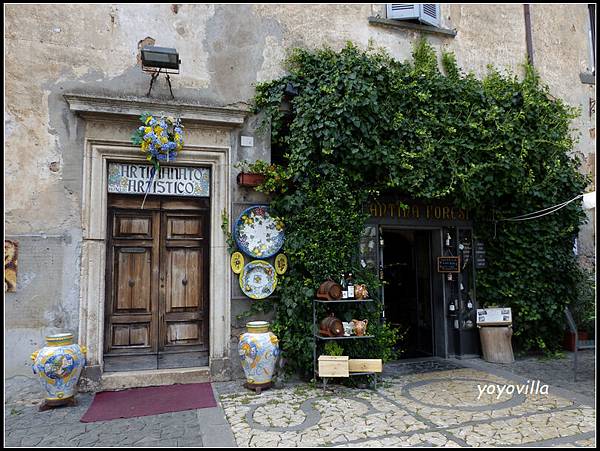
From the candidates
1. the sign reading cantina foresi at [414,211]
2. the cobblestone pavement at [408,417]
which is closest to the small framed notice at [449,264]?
the sign reading cantina foresi at [414,211]

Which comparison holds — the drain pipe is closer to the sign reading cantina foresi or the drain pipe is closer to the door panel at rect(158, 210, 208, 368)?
the sign reading cantina foresi

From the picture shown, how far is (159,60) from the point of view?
533 cm

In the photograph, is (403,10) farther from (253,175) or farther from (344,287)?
(344,287)

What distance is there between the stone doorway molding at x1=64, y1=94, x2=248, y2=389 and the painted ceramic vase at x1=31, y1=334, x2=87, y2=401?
17.4 inches

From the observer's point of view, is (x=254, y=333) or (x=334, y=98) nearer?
(x=254, y=333)

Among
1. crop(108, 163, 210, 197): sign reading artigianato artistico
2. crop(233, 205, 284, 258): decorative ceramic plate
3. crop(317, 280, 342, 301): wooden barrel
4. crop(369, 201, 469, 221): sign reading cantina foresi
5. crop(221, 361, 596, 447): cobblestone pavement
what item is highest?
crop(108, 163, 210, 197): sign reading artigianato artistico

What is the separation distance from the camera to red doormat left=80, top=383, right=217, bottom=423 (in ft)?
14.4

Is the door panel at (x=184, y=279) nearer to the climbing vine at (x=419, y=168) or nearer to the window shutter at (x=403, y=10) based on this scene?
the climbing vine at (x=419, y=168)

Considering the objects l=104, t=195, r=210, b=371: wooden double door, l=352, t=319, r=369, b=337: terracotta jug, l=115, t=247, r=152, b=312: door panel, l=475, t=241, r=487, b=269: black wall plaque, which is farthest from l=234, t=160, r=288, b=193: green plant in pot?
l=475, t=241, r=487, b=269: black wall plaque

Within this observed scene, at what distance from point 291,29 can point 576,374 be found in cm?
586

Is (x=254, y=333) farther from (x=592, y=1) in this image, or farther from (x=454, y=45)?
(x=592, y=1)

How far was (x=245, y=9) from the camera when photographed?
6012mm

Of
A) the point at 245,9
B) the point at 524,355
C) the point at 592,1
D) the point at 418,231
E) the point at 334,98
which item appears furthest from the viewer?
the point at 592,1

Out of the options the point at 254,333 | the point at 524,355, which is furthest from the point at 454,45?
the point at 254,333
